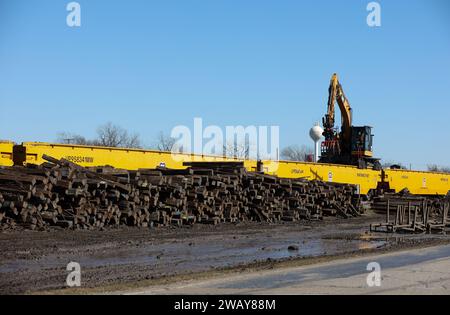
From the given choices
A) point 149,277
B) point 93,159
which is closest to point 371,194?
point 93,159

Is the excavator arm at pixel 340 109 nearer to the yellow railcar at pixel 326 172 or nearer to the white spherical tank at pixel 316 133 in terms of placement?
the yellow railcar at pixel 326 172

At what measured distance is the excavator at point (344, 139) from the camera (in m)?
41.8

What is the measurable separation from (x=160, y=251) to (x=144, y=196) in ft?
17.7

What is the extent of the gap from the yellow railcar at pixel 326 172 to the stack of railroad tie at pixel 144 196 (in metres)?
4.50

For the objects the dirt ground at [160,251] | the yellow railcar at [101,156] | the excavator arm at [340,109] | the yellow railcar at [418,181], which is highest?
the excavator arm at [340,109]

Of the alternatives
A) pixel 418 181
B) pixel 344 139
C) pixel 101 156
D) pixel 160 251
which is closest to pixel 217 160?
pixel 101 156

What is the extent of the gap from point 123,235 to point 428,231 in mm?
11331

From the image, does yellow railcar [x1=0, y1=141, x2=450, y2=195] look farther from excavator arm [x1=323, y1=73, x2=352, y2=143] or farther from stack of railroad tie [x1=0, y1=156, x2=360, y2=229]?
excavator arm [x1=323, y1=73, x2=352, y2=143]

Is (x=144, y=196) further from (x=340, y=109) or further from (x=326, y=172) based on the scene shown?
(x=340, y=109)

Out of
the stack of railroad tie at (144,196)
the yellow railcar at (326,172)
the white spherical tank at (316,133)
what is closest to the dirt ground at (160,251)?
the stack of railroad tie at (144,196)

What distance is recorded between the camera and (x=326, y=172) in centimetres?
3588

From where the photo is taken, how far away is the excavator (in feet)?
137

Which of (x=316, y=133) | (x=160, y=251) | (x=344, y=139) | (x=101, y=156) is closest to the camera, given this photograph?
(x=160, y=251)

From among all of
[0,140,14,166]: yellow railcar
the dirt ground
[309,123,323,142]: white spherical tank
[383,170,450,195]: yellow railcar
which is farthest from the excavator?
[309,123,323,142]: white spherical tank
